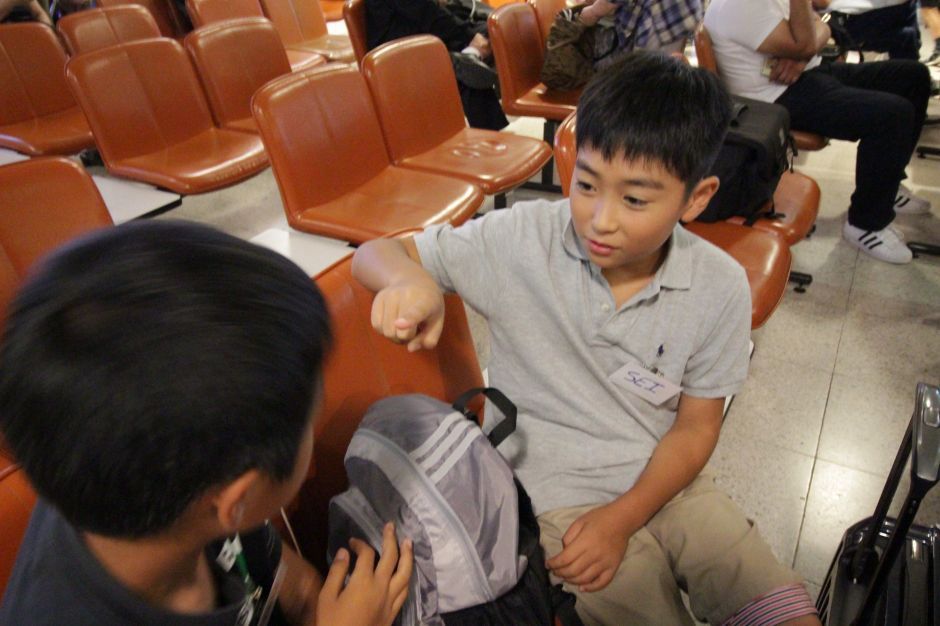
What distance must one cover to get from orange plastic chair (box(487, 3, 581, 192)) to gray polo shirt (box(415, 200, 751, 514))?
1.76 m

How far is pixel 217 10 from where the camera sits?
3160mm

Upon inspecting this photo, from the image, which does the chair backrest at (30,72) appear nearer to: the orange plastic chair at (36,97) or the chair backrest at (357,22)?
the orange plastic chair at (36,97)

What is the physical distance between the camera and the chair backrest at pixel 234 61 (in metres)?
2.35

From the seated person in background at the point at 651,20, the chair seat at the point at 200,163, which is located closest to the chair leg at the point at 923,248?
the seated person in background at the point at 651,20

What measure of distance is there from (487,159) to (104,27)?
78.9 inches

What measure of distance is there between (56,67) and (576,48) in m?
2.26

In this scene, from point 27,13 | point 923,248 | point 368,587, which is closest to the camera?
point 368,587

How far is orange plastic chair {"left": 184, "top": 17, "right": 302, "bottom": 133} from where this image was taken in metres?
2.35

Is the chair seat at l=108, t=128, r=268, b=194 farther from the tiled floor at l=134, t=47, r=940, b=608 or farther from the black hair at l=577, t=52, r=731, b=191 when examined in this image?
the black hair at l=577, t=52, r=731, b=191

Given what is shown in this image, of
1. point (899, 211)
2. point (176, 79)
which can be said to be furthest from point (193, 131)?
point (899, 211)

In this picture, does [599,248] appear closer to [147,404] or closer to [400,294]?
[400,294]

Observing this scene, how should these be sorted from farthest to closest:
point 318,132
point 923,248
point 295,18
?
point 295,18 < point 923,248 < point 318,132

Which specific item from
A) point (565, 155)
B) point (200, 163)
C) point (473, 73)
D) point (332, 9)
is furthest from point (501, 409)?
point (332, 9)

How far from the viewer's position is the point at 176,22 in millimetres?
3715
